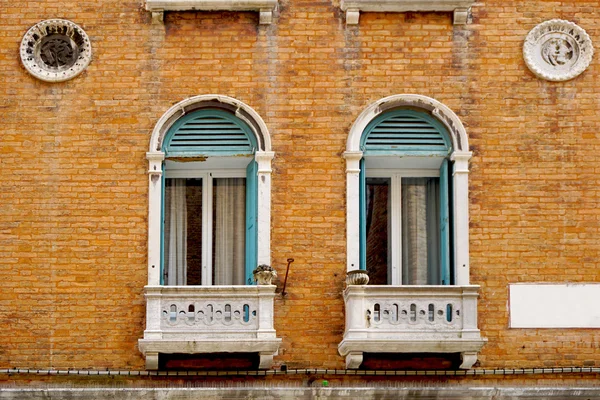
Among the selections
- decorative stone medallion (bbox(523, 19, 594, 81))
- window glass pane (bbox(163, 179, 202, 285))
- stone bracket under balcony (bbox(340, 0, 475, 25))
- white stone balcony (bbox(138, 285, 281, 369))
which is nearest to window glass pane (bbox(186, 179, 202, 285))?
window glass pane (bbox(163, 179, 202, 285))

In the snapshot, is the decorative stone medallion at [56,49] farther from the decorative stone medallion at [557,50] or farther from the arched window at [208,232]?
the decorative stone medallion at [557,50]

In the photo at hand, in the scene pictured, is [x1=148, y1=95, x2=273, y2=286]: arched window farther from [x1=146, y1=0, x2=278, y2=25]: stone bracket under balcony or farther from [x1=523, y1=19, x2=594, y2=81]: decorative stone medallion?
[x1=523, y1=19, x2=594, y2=81]: decorative stone medallion

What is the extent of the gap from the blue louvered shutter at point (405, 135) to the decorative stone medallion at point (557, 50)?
5.10 feet

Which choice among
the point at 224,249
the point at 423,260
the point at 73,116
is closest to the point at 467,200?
the point at 423,260

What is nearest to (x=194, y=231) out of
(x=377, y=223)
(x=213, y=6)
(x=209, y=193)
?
(x=209, y=193)

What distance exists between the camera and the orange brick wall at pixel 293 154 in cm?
2358

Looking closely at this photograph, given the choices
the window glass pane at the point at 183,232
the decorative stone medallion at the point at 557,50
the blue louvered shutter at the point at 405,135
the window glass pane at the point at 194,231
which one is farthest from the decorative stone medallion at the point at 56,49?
the decorative stone medallion at the point at 557,50

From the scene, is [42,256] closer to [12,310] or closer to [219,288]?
[12,310]

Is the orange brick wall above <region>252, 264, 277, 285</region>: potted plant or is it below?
above

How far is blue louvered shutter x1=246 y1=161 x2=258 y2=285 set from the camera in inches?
941

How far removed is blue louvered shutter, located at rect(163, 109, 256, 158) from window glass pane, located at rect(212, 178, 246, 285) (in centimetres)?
61

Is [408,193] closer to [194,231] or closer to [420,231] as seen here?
[420,231]

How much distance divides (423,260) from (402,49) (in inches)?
113

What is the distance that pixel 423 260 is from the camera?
24438 millimetres
